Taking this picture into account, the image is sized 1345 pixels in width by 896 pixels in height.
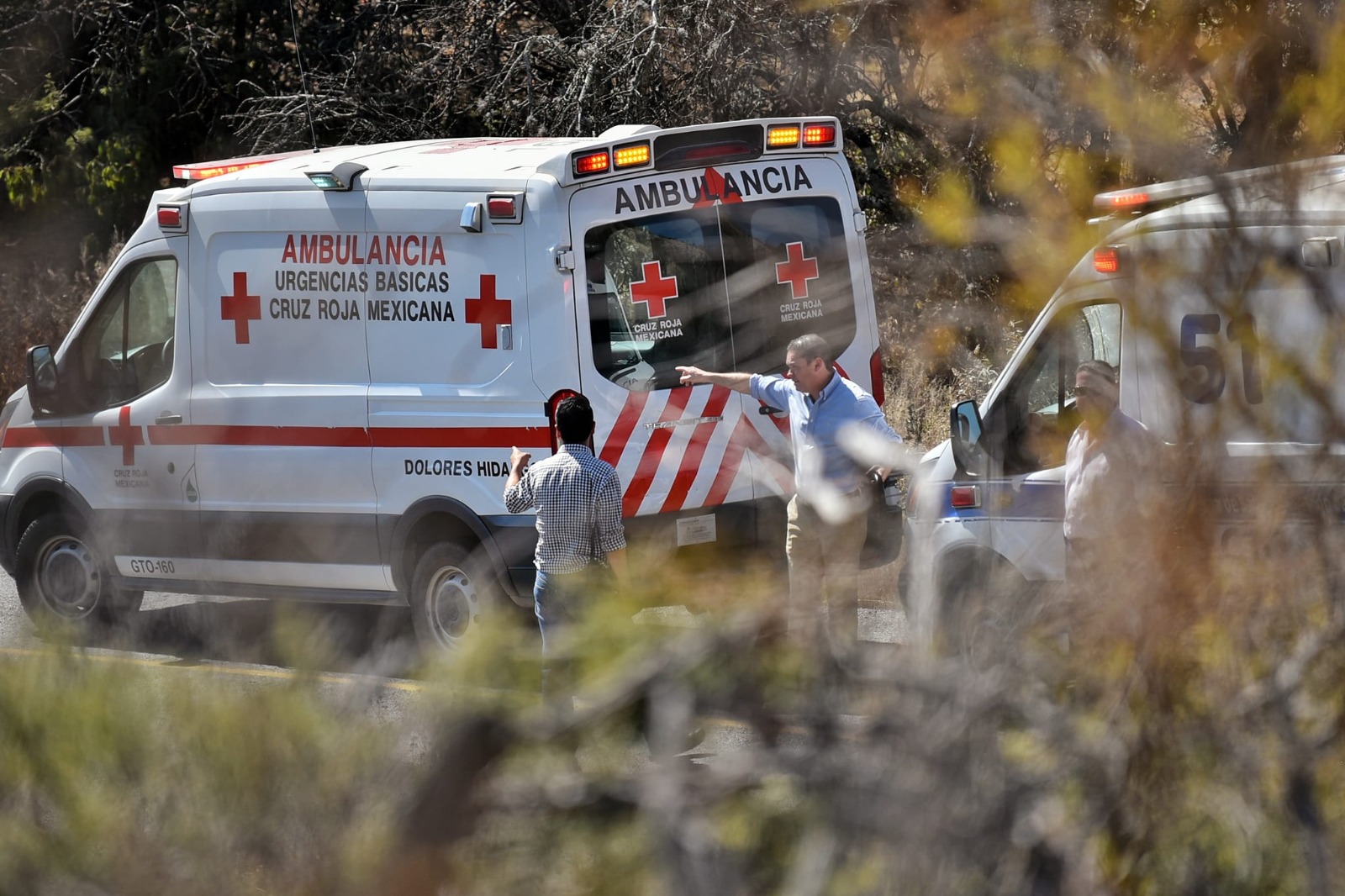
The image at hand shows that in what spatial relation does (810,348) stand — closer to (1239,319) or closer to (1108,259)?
(1108,259)

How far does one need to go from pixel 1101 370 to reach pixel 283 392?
424cm

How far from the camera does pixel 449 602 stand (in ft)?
24.6

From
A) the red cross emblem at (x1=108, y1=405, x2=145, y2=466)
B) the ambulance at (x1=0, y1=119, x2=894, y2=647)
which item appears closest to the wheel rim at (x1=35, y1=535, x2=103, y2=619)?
the ambulance at (x1=0, y1=119, x2=894, y2=647)

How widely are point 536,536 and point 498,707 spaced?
5029mm

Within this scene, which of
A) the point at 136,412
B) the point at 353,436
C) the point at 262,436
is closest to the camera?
the point at 353,436

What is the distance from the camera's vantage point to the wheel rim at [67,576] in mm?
8875

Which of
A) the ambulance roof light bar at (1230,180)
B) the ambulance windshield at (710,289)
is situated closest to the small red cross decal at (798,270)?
the ambulance windshield at (710,289)

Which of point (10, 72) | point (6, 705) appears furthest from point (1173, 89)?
point (10, 72)

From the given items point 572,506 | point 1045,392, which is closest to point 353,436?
point 572,506

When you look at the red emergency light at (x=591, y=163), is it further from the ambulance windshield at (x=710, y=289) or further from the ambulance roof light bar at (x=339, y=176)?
the ambulance roof light bar at (x=339, y=176)

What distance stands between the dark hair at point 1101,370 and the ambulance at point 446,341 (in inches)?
62.6

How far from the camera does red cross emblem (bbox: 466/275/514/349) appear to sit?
700 centimetres

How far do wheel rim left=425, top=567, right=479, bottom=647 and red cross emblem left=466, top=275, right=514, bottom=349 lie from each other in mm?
1142

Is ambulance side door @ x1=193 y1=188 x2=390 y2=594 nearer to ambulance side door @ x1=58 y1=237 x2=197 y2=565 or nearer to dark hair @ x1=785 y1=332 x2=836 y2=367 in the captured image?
ambulance side door @ x1=58 y1=237 x2=197 y2=565
